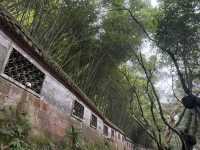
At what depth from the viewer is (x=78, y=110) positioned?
6.71 metres

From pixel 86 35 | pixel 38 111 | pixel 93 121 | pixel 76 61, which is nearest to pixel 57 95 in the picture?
pixel 38 111

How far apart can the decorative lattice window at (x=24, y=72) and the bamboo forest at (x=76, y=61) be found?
2 centimetres

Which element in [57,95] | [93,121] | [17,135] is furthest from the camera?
[93,121]

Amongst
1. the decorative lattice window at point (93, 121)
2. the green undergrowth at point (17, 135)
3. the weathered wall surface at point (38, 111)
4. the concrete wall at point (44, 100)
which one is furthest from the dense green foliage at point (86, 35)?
the green undergrowth at point (17, 135)

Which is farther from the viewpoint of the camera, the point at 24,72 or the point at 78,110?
the point at 78,110

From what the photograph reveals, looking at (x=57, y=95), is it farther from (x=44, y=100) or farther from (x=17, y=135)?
(x=17, y=135)

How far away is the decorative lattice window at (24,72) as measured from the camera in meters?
3.42

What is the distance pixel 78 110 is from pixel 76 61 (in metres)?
1.76

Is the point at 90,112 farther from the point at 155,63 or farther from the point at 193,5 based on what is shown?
the point at 193,5

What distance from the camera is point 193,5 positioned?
511cm

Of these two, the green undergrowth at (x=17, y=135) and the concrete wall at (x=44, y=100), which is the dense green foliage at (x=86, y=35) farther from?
the green undergrowth at (x=17, y=135)

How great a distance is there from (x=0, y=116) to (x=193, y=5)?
5076mm

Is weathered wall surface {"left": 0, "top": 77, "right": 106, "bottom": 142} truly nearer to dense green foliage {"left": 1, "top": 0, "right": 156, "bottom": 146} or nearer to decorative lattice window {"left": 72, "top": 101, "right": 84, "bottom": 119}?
decorative lattice window {"left": 72, "top": 101, "right": 84, "bottom": 119}

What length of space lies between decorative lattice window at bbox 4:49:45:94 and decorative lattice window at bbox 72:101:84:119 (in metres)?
2.31
